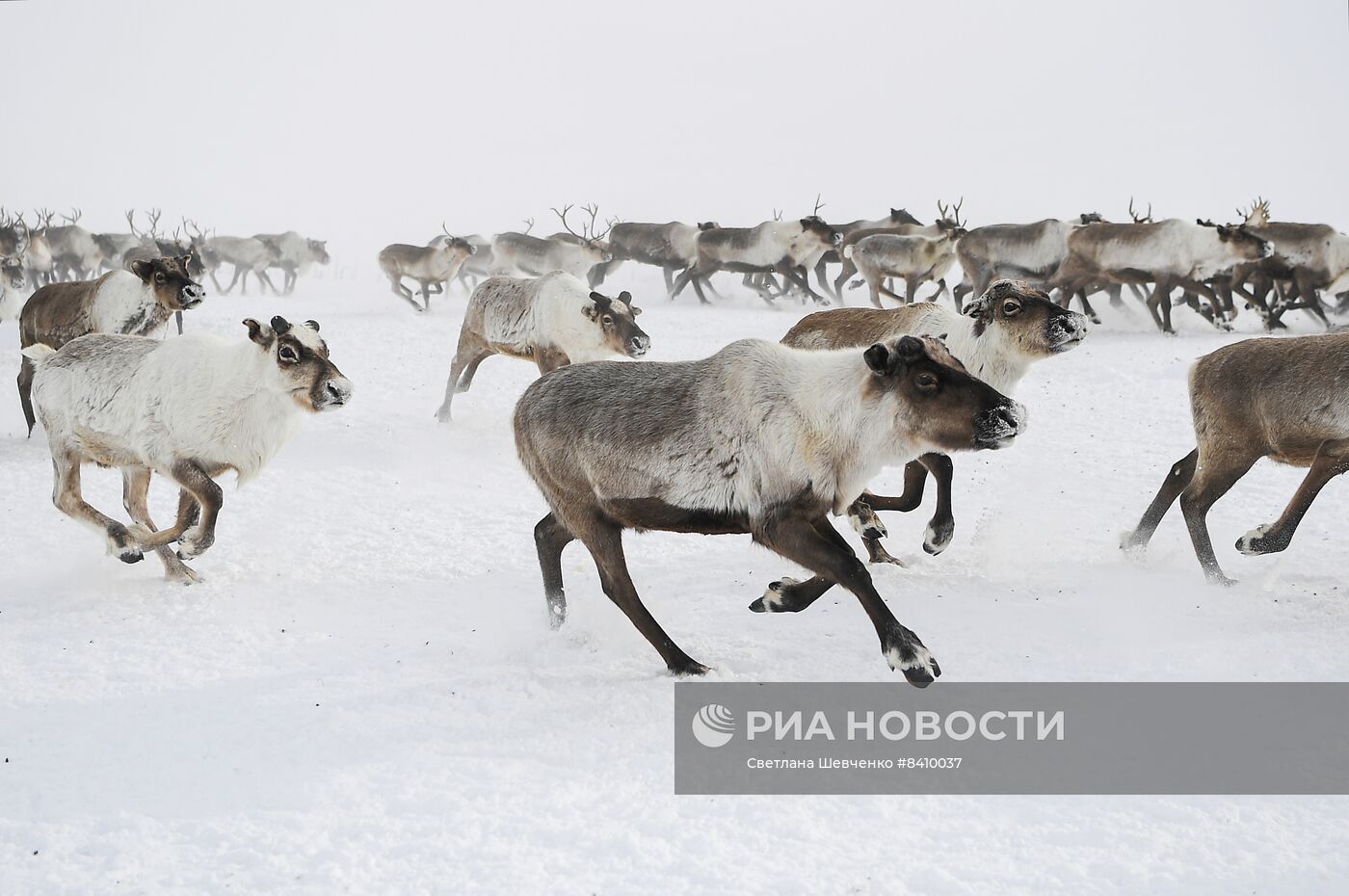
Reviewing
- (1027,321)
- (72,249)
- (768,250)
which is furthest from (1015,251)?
(72,249)

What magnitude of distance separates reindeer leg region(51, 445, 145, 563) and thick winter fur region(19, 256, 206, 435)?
318 centimetres

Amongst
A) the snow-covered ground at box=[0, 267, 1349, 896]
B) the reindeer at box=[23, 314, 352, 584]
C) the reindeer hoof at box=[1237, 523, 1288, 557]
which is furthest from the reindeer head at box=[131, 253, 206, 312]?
the reindeer hoof at box=[1237, 523, 1288, 557]

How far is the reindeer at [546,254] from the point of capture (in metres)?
21.9

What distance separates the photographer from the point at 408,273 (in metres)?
21.8

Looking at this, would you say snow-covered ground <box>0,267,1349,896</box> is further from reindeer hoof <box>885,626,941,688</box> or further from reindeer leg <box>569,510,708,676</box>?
reindeer hoof <box>885,626,941,688</box>

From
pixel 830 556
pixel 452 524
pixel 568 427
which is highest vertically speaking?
pixel 568 427

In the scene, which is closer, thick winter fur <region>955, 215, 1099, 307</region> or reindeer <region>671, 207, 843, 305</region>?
thick winter fur <region>955, 215, 1099, 307</region>

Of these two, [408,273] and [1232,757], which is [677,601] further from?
[408,273]

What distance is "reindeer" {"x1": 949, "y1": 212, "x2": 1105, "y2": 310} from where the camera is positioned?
1670cm

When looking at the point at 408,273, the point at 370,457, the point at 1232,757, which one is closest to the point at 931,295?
the point at 408,273

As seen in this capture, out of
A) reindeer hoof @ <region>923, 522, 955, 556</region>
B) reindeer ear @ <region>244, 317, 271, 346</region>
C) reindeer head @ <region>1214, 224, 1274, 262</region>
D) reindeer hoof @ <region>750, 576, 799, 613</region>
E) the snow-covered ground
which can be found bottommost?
the snow-covered ground

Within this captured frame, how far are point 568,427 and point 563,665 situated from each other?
1.04 m

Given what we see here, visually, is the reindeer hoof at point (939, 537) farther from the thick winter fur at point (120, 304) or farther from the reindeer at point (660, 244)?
the reindeer at point (660, 244)

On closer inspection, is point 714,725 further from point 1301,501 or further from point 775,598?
point 1301,501
